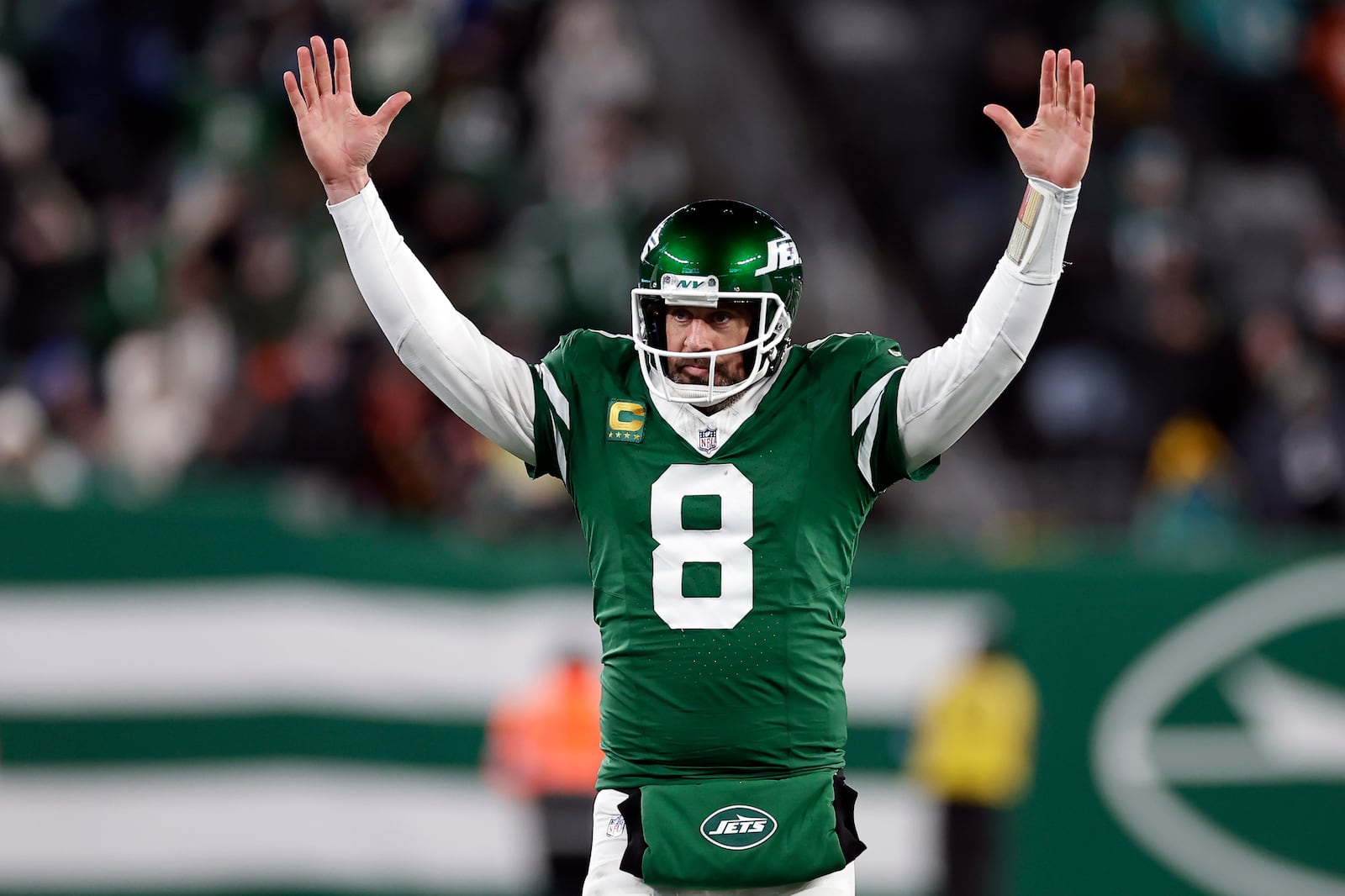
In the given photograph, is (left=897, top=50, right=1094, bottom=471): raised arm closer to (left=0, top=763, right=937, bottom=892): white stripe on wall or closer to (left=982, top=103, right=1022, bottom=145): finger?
(left=982, top=103, right=1022, bottom=145): finger

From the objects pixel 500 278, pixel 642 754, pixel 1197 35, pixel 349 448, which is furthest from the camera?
pixel 1197 35

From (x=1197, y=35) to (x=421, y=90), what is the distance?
4.78m

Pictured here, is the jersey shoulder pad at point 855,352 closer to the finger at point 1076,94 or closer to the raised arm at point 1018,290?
the raised arm at point 1018,290

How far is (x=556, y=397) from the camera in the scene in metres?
4.33

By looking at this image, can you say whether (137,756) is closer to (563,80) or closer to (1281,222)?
(563,80)

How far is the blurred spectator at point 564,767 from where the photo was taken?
27.3ft

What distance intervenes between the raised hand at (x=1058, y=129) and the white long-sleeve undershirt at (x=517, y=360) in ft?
0.13

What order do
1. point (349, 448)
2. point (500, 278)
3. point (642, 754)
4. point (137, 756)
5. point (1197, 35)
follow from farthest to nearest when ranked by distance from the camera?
point (1197, 35), point (500, 278), point (349, 448), point (137, 756), point (642, 754)

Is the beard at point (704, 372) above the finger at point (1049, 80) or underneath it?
underneath

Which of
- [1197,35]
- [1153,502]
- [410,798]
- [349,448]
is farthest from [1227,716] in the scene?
[1197,35]

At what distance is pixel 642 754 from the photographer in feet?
13.6

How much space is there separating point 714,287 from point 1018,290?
629 millimetres

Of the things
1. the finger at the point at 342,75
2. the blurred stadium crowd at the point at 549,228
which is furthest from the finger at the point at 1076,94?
the blurred stadium crowd at the point at 549,228

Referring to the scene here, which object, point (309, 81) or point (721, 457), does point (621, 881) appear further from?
point (309, 81)
